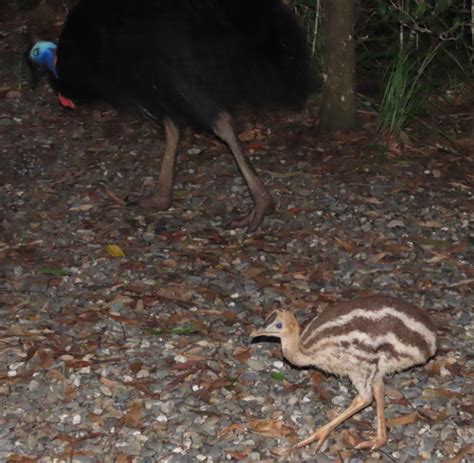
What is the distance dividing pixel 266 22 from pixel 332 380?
77.1 inches

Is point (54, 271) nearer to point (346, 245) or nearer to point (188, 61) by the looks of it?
point (188, 61)

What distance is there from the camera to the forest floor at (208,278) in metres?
3.84

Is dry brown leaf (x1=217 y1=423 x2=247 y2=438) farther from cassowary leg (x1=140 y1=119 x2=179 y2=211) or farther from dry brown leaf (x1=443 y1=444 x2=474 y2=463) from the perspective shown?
cassowary leg (x1=140 y1=119 x2=179 y2=211)

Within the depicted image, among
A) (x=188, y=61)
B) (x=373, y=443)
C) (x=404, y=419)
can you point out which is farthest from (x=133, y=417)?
(x=188, y=61)

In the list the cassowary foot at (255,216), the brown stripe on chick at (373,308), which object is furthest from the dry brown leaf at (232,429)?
the cassowary foot at (255,216)

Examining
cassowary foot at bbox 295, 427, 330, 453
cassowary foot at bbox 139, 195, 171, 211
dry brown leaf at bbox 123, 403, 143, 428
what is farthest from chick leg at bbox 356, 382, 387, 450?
cassowary foot at bbox 139, 195, 171, 211

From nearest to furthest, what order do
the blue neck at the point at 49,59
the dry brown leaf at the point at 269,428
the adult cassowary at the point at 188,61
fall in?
the dry brown leaf at the point at 269,428, the adult cassowary at the point at 188,61, the blue neck at the point at 49,59

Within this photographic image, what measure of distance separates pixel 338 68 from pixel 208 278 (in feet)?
5.84

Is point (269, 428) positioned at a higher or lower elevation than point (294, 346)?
lower

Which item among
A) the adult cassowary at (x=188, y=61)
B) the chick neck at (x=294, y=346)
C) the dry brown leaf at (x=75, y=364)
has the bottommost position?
the dry brown leaf at (x=75, y=364)

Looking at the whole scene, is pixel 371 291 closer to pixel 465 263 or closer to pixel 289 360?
pixel 465 263

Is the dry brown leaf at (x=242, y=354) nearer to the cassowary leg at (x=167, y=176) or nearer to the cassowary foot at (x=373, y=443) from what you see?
the cassowary foot at (x=373, y=443)

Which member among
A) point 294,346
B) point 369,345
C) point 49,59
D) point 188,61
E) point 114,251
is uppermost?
point 188,61

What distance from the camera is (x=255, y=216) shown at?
210 inches
